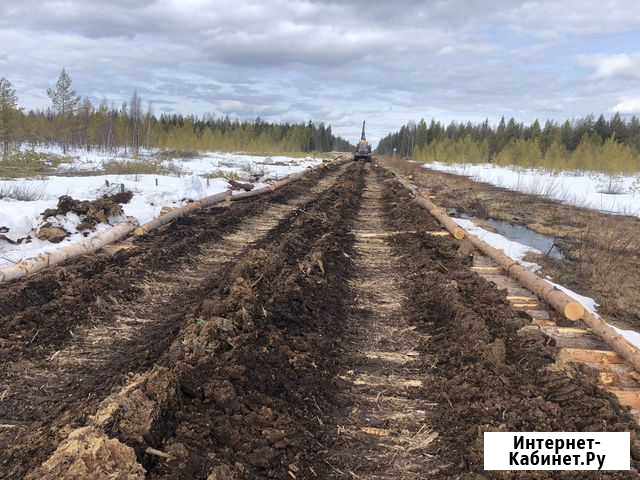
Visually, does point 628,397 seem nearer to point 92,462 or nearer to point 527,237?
point 92,462

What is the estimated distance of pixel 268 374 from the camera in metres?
4.21

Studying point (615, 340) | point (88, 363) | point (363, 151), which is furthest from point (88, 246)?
point (363, 151)

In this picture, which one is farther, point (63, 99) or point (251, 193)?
point (63, 99)

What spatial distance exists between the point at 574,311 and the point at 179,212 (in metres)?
9.11

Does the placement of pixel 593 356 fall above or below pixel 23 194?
below

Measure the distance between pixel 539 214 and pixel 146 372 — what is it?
57.1 ft

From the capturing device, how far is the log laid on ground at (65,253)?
681 cm

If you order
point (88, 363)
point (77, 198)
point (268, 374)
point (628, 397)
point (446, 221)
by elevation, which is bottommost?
point (88, 363)

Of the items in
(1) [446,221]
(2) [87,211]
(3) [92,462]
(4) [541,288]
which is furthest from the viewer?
(1) [446,221]

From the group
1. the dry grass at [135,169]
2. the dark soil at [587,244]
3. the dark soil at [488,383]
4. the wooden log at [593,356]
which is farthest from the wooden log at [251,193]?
the wooden log at [593,356]

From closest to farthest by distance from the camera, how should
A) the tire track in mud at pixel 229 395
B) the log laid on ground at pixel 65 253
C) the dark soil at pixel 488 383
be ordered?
the tire track in mud at pixel 229 395 < the dark soil at pixel 488 383 < the log laid on ground at pixel 65 253

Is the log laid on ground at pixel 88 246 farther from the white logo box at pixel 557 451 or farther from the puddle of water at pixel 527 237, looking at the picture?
the puddle of water at pixel 527 237

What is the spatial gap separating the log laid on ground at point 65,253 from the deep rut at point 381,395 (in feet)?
14.6

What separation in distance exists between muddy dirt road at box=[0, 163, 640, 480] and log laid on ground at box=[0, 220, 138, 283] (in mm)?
287
